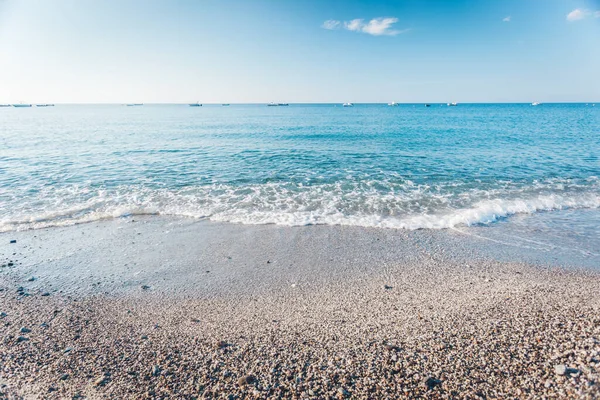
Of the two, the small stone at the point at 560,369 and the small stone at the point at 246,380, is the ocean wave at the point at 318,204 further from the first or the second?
the small stone at the point at 246,380

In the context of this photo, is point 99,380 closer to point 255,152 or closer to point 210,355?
point 210,355

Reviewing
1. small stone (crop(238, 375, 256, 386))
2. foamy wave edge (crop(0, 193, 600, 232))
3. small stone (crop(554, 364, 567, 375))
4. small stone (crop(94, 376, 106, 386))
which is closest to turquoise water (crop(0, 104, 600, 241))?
foamy wave edge (crop(0, 193, 600, 232))

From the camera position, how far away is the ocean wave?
1148 centimetres

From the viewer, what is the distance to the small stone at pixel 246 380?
407 centimetres

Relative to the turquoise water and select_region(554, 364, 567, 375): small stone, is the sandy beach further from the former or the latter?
the turquoise water

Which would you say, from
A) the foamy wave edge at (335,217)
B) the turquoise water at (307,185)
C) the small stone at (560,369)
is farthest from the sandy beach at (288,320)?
the turquoise water at (307,185)

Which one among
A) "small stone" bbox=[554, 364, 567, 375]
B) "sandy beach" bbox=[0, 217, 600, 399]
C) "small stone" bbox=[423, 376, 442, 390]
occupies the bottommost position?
"sandy beach" bbox=[0, 217, 600, 399]

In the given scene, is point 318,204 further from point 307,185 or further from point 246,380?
point 246,380

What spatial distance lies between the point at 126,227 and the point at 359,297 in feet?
30.8

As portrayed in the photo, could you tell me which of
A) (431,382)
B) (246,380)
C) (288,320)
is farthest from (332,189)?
(246,380)

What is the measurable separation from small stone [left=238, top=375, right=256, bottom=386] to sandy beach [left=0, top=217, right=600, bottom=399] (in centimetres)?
2

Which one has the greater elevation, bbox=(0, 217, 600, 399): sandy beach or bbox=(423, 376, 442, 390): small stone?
bbox=(423, 376, 442, 390): small stone

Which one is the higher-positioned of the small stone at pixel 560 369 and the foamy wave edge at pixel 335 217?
the small stone at pixel 560 369

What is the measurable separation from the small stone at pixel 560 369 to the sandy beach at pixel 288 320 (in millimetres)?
12
